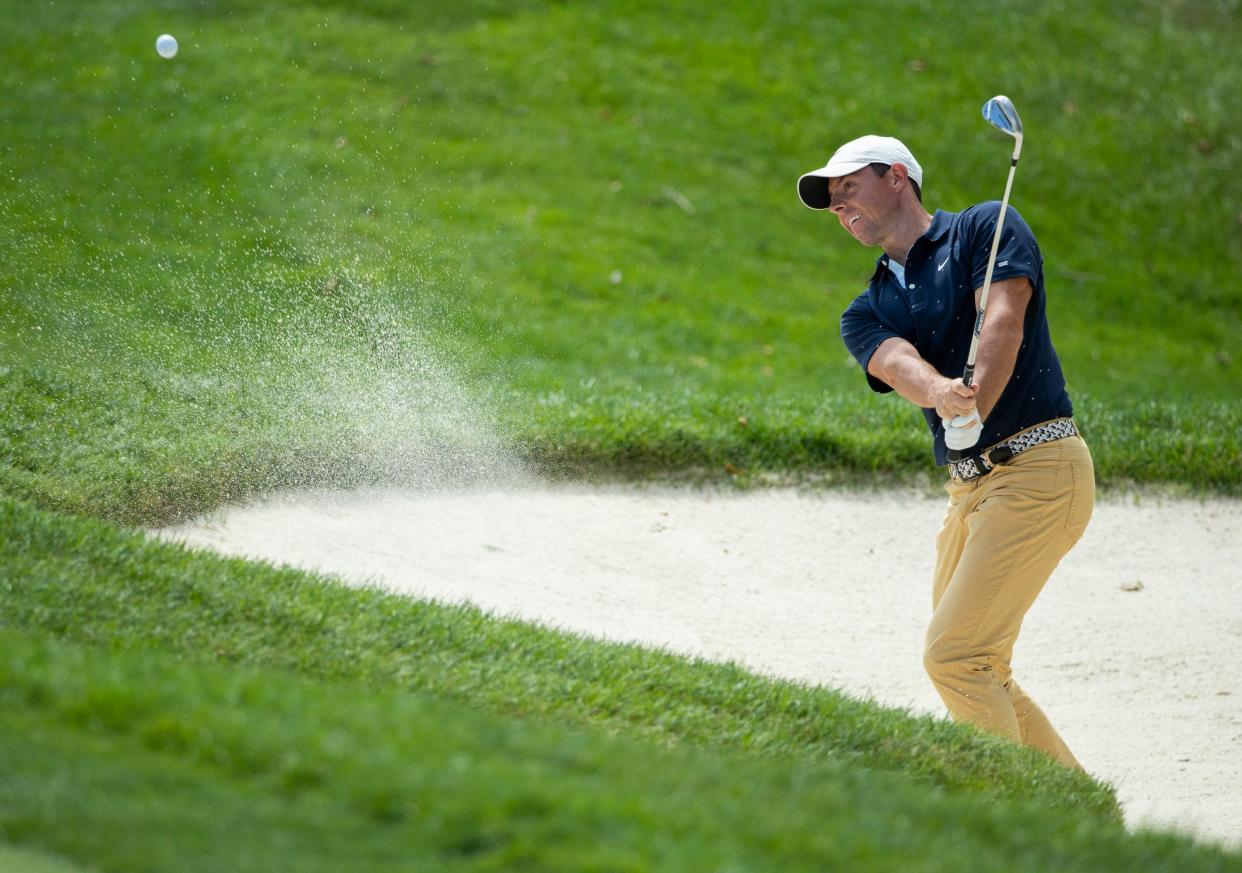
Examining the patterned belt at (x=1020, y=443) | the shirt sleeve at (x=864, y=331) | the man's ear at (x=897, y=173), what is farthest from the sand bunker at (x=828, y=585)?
the man's ear at (x=897, y=173)

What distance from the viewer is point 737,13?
1605cm

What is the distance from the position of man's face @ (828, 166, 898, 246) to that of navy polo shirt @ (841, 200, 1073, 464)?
0.18m

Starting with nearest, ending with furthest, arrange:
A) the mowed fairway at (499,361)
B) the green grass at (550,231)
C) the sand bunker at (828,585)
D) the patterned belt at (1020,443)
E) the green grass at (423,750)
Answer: the green grass at (423,750) → the mowed fairway at (499,361) → the patterned belt at (1020,443) → the sand bunker at (828,585) → the green grass at (550,231)

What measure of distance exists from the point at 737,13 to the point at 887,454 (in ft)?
30.3

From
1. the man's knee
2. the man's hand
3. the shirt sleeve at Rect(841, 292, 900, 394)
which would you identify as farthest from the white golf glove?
the man's knee

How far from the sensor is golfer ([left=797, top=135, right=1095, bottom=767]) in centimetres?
482

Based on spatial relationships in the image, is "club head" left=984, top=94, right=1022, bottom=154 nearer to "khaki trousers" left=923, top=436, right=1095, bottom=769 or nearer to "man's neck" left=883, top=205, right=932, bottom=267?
"man's neck" left=883, top=205, right=932, bottom=267

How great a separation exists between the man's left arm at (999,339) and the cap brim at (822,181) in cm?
77

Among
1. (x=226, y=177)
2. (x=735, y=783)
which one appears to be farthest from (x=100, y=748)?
(x=226, y=177)

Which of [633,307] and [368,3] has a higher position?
[368,3]

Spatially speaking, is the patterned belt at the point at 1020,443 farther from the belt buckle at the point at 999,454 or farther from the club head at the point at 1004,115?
the club head at the point at 1004,115

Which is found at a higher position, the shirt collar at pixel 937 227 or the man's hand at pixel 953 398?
the shirt collar at pixel 937 227

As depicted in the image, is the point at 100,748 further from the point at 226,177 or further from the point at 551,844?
the point at 226,177

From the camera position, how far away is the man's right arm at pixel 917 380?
4.61 m
